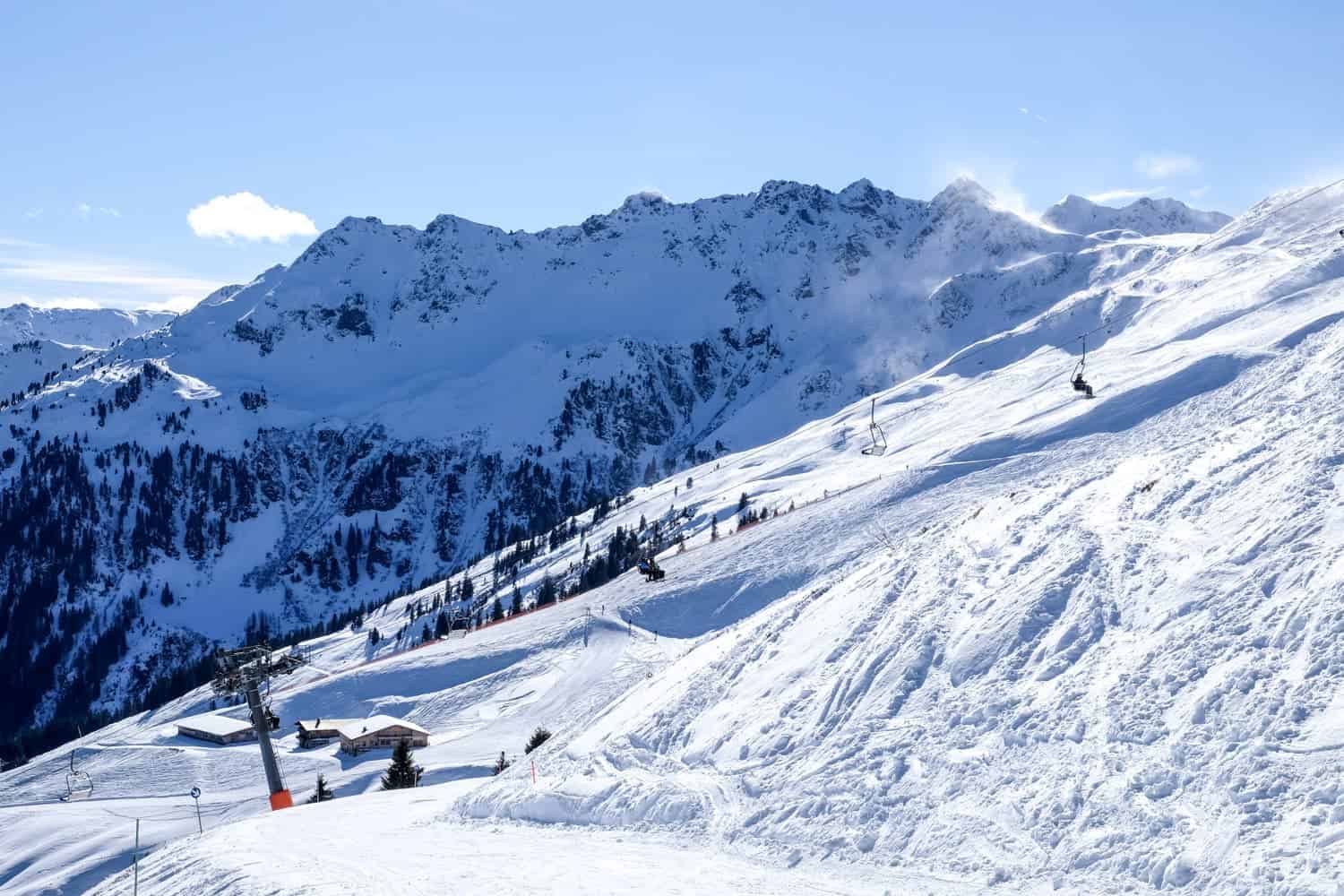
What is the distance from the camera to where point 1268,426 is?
1118 inches

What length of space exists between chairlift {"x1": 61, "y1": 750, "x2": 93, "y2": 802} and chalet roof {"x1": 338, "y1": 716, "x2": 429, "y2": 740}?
49.6ft

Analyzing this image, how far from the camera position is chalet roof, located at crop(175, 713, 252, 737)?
235ft

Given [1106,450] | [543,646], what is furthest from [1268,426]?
[543,646]

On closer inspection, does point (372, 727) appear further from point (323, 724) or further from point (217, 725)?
point (217, 725)

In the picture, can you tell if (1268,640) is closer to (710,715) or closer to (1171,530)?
(1171,530)

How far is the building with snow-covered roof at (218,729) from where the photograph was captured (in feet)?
234

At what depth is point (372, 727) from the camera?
6425 centimetres

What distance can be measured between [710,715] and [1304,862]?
46.6ft

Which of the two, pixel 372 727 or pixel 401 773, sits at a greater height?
pixel 401 773

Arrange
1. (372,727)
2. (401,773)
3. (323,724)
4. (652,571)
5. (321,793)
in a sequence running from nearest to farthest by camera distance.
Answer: (401,773) → (321,793) → (372,727) → (323,724) → (652,571)

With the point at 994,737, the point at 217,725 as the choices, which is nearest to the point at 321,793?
the point at 994,737

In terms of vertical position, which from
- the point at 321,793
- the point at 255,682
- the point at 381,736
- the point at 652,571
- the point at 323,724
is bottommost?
the point at 323,724

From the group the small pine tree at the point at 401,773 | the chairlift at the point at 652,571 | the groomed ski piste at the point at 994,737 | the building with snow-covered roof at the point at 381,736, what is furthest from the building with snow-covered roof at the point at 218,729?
the small pine tree at the point at 401,773

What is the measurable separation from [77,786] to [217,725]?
9.67m
